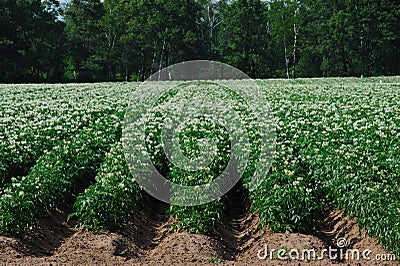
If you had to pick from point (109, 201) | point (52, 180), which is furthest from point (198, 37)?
point (109, 201)

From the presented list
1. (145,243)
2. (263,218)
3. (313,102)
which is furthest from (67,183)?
(313,102)

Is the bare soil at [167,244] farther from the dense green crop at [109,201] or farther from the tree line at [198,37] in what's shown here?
the tree line at [198,37]

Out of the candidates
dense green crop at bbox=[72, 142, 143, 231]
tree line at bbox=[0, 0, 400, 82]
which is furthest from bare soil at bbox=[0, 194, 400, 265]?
tree line at bbox=[0, 0, 400, 82]

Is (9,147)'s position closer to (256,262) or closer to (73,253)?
(73,253)

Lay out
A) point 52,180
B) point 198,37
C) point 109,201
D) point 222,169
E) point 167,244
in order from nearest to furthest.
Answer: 1. point 167,244
2. point 109,201
3. point 52,180
4. point 222,169
5. point 198,37

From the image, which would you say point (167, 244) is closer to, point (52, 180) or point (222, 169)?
point (52, 180)

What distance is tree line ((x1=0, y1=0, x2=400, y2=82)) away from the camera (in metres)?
→ 55.4

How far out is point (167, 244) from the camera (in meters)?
8.06

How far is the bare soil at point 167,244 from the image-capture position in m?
7.32

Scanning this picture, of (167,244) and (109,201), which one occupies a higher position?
(109,201)

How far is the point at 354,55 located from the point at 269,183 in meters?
51.7

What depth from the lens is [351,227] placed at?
8.69m

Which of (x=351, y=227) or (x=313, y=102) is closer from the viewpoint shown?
(x=351, y=227)

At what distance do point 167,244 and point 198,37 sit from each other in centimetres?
5440
